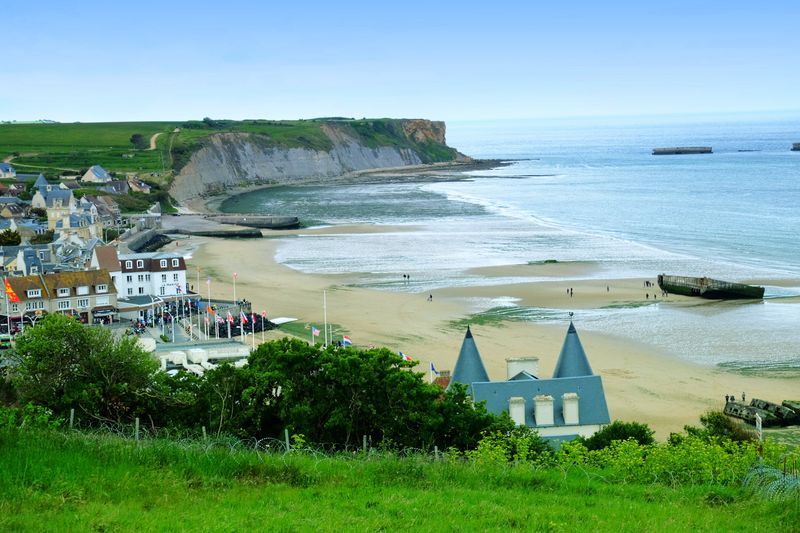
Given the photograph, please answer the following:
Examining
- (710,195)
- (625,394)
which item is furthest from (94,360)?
(710,195)

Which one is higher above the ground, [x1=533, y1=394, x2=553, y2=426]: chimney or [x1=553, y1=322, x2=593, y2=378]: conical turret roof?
[x1=553, y1=322, x2=593, y2=378]: conical turret roof

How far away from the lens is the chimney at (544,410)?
2631cm

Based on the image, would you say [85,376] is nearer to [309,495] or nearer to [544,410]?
[309,495]

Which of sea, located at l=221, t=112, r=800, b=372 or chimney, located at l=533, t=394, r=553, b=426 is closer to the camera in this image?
chimney, located at l=533, t=394, r=553, b=426

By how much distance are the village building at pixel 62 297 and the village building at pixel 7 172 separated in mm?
86755

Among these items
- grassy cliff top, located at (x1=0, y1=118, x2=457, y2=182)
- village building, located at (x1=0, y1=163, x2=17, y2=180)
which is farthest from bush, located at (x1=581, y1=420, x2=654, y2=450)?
grassy cliff top, located at (x1=0, y1=118, x2=457, y2=182)

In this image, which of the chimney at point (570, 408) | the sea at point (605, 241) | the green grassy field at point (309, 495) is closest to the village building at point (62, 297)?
the sea at point (605, 241)

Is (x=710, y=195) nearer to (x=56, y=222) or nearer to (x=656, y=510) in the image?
(x=56, y=222)

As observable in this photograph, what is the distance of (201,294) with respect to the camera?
195 ft

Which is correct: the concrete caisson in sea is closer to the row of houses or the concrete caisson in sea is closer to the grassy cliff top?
the row of houses

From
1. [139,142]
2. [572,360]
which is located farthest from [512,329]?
[139,142]

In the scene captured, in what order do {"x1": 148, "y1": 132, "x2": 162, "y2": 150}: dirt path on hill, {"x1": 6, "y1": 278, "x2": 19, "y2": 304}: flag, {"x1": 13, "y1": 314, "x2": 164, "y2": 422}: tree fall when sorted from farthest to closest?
{"x1": 148, "y1": 132, "x2": 162, "y2": 150}: dirt path on hill
{"x1": 6, "y1": 278, "x2": 19, "y2": 304}: flag
{"x1": 13, "y1": 314, "x2": 164, "y2": 422}: tree

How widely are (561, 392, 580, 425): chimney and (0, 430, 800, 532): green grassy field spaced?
9.93 m

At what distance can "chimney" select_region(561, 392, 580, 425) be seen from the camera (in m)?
26.6
